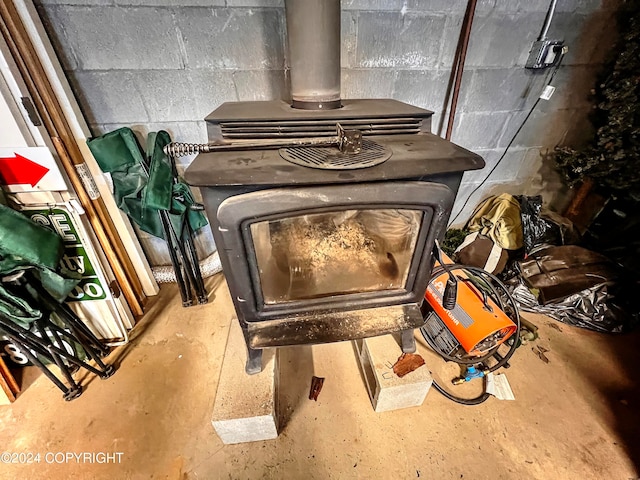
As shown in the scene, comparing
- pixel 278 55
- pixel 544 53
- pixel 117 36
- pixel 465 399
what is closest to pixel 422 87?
pixel 544 53

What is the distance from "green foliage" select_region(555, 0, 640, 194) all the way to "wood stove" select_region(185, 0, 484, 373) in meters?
1.05

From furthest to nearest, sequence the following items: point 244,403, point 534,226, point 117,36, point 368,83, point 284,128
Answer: point 534,226
point 368,83
point 117,36
point 244,403
point 284,128

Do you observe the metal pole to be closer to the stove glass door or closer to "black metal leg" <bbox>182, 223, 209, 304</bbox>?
the stove glass door

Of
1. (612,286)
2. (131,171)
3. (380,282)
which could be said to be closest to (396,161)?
(380,282)

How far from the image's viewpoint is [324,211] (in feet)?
2.46

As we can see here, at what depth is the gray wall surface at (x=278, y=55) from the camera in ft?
3.48

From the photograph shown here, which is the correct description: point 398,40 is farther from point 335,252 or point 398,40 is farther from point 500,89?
point 335,252

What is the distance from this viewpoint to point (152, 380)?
123cm

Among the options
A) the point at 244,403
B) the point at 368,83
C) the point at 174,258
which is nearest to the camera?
the point at 244,403

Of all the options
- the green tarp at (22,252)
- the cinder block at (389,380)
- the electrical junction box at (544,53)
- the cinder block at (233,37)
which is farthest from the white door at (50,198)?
the electrical junction box at (544,53)

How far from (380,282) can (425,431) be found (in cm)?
57

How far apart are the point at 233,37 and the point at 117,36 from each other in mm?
401

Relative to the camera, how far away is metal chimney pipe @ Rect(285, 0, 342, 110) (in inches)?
33.1

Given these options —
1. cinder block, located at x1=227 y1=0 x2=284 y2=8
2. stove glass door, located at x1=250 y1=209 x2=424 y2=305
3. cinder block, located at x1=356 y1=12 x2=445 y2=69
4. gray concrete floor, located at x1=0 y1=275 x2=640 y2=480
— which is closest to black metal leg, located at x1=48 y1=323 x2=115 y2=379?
gray concrete floor, located at x1=0 y1=275 x2=640 y2=480
